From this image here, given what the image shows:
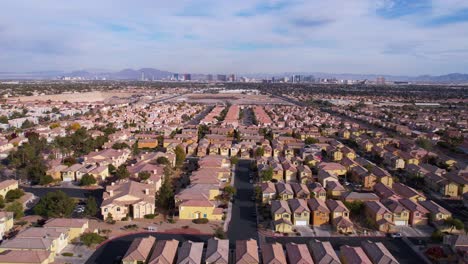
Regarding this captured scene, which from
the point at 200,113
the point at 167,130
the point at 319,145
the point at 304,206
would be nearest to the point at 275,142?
the point at 319,145

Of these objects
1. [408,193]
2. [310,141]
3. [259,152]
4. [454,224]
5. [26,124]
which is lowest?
[454,224]

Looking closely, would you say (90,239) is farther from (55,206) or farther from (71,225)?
(55,206)

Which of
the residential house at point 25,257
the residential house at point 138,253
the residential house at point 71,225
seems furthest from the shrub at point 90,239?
the residential house at point 138,253

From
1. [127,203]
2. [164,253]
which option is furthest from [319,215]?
[127,203]

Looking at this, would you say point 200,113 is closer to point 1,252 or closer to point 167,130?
point 167,130

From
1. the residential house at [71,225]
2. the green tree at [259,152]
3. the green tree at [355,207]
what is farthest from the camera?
the green tree at [259,152]

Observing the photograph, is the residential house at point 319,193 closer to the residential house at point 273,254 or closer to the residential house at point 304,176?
the residential house at point 304,176

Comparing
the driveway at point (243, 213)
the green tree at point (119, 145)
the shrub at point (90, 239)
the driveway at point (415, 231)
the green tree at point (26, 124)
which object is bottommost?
the driveway at point (415, 231)
